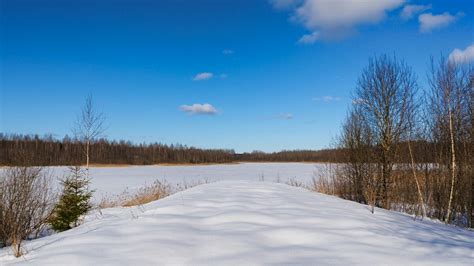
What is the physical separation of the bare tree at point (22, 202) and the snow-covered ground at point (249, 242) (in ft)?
7.21

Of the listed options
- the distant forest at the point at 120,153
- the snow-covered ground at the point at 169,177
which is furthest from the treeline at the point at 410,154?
the distant forest at the point at 120,153

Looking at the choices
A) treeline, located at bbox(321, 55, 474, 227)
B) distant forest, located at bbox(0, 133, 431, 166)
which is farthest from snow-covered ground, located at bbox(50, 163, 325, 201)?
distant forest, located at bbox(0, 133, 431, 166)

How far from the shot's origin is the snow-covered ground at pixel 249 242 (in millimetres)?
3219

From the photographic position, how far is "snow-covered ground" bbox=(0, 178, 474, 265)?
10.6 ft

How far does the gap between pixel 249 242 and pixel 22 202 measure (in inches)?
196

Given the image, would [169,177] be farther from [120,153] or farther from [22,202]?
[120,153]

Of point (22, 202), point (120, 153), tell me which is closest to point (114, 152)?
point (120, 153)

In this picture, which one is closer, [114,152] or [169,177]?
[169,177]

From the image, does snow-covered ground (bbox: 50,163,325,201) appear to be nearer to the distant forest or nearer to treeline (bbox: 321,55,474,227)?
treeline (bbox: 321,55,474,227)

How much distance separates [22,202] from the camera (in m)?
6.27

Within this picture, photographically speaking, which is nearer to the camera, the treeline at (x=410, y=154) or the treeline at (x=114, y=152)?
the treeline at (x=410, y=154)

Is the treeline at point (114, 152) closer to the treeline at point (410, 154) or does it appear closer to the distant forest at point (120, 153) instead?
the distant forest at point (120, 153)

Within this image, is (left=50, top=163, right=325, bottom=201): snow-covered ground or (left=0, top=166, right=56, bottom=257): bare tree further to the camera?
(left=50, top=163, right=325, bottom=201): snow-covered ground

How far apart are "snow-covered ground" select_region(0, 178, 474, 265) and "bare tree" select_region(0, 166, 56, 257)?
220 centimetres
